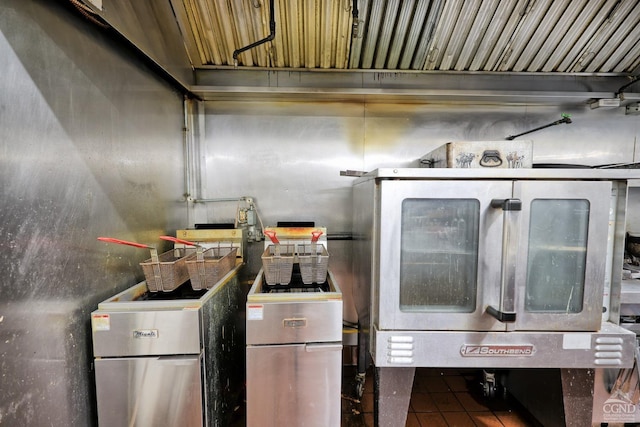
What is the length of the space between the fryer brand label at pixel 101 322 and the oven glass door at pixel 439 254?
116 cm

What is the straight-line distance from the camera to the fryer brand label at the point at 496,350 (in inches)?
46.9

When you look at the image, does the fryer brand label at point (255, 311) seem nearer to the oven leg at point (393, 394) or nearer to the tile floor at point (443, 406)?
the oven leg at point (393, 394)

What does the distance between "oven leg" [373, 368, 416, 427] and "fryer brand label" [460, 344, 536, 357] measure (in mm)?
269

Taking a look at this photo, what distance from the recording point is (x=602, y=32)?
183cm

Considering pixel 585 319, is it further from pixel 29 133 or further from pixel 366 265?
pixel 29 133

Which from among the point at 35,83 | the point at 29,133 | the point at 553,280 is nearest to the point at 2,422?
the point at 29,133

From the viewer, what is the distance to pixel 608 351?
3.93 feet

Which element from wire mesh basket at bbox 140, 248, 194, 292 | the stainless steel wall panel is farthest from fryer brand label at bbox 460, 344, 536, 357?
the stainless steel wall panel

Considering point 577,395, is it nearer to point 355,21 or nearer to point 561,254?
point 561,254

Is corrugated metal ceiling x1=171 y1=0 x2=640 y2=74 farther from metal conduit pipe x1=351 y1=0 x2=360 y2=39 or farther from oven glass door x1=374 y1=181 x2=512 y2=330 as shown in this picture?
oven glass door x1=374 y1=181 x2=512 y2=330

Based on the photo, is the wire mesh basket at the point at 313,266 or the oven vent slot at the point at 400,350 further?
the wire mesh basket at the point at 313,266

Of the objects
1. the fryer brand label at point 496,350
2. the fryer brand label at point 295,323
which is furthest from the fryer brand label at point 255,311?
the fryer brand label at point 496,350

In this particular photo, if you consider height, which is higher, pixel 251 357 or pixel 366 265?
pixel 366 265

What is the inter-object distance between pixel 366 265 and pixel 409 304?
30 centimetres
